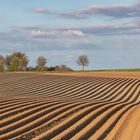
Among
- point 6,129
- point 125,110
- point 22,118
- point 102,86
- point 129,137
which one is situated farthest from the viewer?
point 102,86

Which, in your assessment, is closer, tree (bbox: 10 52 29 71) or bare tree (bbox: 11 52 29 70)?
tree (bbox: 10 52 29 71)

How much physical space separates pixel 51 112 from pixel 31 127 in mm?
3011

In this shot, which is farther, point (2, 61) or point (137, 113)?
point (2, 61)

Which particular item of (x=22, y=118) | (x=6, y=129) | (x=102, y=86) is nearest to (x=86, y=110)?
(x=22, y=118)

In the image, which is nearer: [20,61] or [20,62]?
[20,62]

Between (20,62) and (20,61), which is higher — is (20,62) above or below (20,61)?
below

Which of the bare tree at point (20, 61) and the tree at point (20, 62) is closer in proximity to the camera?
the tree at point (20, 62)

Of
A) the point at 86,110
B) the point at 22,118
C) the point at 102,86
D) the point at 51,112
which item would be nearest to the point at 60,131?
the point at 22,118

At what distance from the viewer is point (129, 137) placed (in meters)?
13.7

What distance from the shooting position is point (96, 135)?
43.5ft

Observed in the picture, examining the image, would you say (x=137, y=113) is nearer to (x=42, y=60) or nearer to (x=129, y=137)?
(x=129, y=137)

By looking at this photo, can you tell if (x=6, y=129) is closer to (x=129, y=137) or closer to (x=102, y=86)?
(x=129, y=137)

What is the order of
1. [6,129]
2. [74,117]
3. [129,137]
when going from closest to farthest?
[6,129] < [129,137] < [74,117]

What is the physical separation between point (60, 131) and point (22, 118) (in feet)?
6.62
